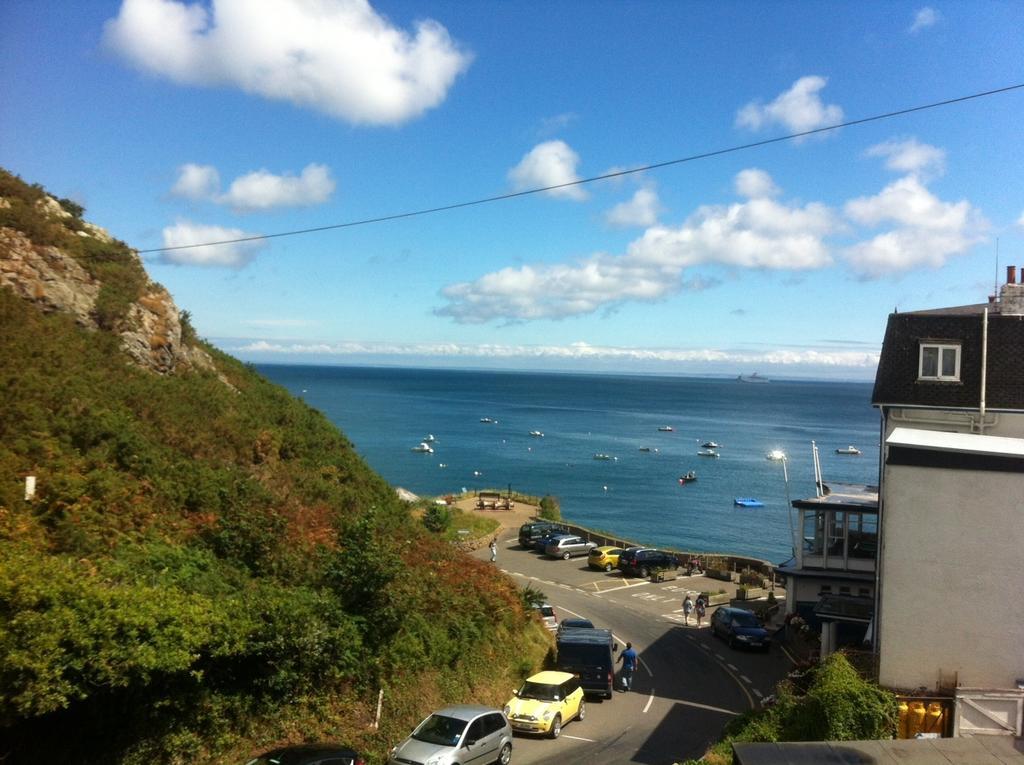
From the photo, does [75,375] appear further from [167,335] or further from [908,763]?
[908,763]

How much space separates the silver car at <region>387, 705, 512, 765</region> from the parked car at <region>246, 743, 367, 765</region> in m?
1.28

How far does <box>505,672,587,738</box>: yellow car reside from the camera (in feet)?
51.6

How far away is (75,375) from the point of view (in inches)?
688

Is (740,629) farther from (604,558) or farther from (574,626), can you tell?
(604,558)

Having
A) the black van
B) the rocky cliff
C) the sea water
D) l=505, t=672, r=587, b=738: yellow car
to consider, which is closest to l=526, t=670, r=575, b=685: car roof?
l=505, t=672, r=587, b=738: yellow car

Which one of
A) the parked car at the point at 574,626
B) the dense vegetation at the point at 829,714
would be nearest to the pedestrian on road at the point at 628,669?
the parked car at the point at 574,626

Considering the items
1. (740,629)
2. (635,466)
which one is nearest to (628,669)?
(740,629)

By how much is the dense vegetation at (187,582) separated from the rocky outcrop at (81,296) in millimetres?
432

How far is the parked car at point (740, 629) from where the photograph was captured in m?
24.8

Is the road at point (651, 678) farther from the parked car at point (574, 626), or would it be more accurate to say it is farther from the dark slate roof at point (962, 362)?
the dark slate roof at point (962, 362)

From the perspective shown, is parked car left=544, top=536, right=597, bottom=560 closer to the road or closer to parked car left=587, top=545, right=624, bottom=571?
the road

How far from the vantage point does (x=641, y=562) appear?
37.0 metres

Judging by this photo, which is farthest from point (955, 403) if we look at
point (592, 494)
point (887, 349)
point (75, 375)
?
point (592, 494)

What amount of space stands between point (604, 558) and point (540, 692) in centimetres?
2149
